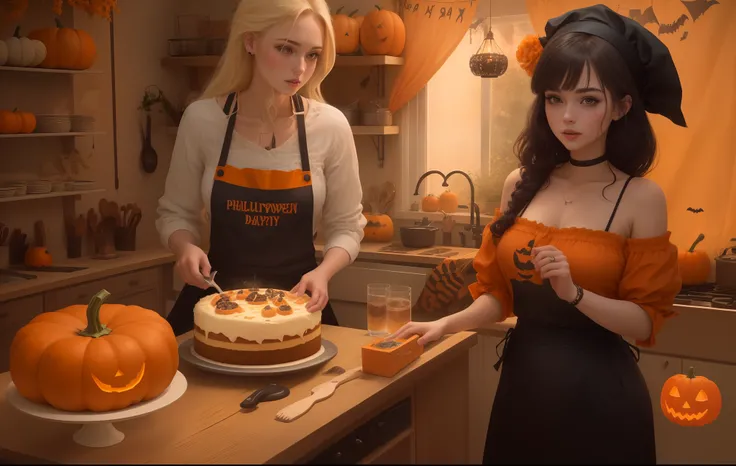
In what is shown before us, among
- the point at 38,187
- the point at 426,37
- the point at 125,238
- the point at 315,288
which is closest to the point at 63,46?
the point at 38,187

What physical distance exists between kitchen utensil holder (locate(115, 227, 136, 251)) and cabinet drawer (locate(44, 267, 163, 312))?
0.24 m

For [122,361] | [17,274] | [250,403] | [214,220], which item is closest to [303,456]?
[250,403]

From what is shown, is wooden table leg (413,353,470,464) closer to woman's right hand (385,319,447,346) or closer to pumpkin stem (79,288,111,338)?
woman's right hand (385,319,447,346)

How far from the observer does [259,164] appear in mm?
2340

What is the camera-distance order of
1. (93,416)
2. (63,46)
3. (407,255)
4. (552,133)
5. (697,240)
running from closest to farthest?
1. (93,416)
2. (552,133)
3. (697,240)
4. (63,46)
5. (407,255)

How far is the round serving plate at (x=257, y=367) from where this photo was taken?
1671mm

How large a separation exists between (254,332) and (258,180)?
0.73 metres

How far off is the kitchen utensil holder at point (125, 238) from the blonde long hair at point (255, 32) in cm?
218

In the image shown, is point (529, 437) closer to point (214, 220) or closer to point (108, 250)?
point (214, 220)

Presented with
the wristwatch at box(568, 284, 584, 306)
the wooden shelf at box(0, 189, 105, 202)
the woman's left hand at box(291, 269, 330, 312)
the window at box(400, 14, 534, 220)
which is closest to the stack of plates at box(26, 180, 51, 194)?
the wooden shelf at box(0, 189, 105, 202)

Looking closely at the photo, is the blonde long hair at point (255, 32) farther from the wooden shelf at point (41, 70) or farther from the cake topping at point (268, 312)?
the wooden shelf at point (41, 70)

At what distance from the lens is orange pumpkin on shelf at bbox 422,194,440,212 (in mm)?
4438

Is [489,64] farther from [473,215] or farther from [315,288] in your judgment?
[315,288]

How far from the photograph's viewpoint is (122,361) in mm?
1404
